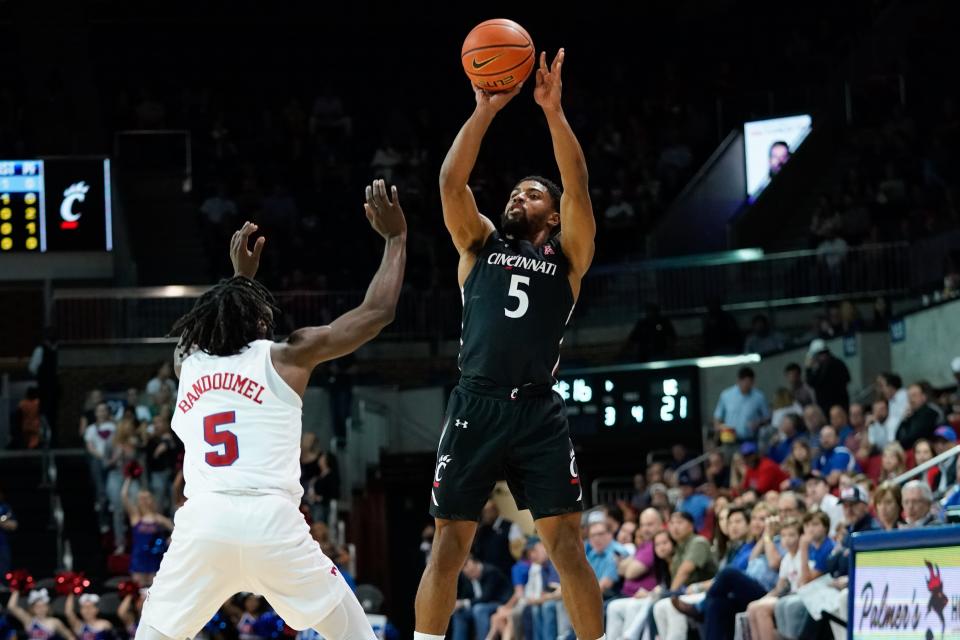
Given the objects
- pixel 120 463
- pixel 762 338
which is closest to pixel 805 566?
pixel 762 338

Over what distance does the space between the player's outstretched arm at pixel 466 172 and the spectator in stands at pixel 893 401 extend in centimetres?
883

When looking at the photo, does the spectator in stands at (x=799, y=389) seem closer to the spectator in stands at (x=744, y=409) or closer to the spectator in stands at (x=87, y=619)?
the spectator in stands at (x=744, y=409)

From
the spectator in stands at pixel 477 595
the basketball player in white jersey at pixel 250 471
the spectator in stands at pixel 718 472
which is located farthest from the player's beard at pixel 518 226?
the spectator in stands at pixel 718 472

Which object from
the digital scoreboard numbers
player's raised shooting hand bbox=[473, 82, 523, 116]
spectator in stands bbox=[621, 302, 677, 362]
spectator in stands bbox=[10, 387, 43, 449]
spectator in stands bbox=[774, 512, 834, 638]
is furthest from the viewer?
spectator in stands bbox=[10, 387, 43, 449]

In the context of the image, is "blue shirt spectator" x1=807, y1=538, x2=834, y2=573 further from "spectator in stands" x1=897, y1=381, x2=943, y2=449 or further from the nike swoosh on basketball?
the nike swoosh on basketball

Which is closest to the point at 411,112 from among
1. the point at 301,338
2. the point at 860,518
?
the point at 860,518

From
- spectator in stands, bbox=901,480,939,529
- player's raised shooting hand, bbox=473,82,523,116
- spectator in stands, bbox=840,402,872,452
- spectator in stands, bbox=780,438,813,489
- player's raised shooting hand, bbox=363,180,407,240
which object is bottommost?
spectator in stands, bbox=901,480,939,529

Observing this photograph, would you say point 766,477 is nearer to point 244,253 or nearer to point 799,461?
point 799,461

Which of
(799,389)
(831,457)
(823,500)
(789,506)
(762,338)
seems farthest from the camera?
(762,338)

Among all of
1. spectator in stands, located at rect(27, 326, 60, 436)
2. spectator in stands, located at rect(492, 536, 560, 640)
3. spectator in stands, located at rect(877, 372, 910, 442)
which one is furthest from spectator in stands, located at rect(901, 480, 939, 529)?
spectator in stands, located at rect(27, 326, 60, 436)

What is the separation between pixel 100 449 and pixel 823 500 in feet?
34.8

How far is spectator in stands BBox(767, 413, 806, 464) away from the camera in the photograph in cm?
1706

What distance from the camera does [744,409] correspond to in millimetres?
19438

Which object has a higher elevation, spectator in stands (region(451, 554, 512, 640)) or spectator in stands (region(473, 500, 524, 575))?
spectator in stands (region(473, 500, 524, 575))
